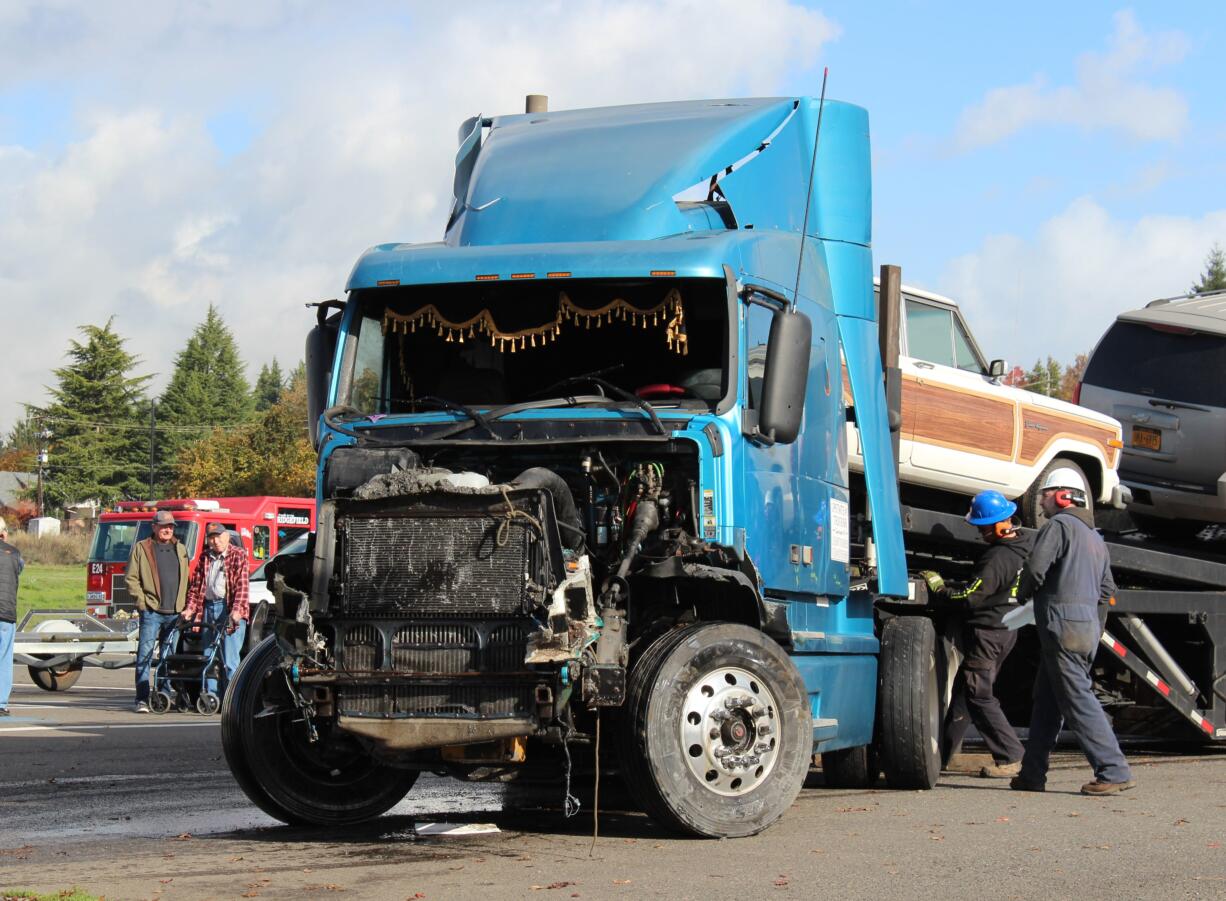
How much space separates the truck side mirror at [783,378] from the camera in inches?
318

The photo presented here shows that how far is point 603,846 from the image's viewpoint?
7703mm

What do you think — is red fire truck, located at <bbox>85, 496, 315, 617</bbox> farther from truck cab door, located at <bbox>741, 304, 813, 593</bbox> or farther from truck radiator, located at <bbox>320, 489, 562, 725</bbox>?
truck radiator, located at <bbox>320, 489, 562, 725</bbox>

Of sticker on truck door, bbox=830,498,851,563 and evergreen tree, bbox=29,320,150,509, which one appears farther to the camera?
evergreen tree, bbox=29,320,150,509

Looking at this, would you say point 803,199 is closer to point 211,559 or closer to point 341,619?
point 341,619

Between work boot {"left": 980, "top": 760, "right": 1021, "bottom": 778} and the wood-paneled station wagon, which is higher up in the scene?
the wood-paneled station wagon

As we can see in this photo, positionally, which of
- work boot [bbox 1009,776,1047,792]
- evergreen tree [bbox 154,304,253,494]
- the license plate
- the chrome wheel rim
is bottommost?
work boot [bbox 1009,776,1047,792]

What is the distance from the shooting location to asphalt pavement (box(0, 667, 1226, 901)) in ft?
21.6

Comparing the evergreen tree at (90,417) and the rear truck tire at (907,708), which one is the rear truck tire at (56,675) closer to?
the rear truck tire at (907,708)

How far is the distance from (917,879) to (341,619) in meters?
2.77

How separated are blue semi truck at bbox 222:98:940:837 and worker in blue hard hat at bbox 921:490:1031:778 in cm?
146

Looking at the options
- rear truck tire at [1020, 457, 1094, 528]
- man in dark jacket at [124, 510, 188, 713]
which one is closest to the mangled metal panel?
rear truck tire at [1020, 457, 1094, 528]

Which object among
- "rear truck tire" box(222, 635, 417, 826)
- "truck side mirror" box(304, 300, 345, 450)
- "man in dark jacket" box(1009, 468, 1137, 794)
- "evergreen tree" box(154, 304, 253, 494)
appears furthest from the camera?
"evergreen tree" box(154, 304, 253, 494)

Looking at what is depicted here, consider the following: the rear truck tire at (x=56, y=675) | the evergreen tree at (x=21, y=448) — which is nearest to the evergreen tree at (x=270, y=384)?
the evergreen tree at (x=21, y=448)

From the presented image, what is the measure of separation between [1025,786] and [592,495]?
12.7 ft
